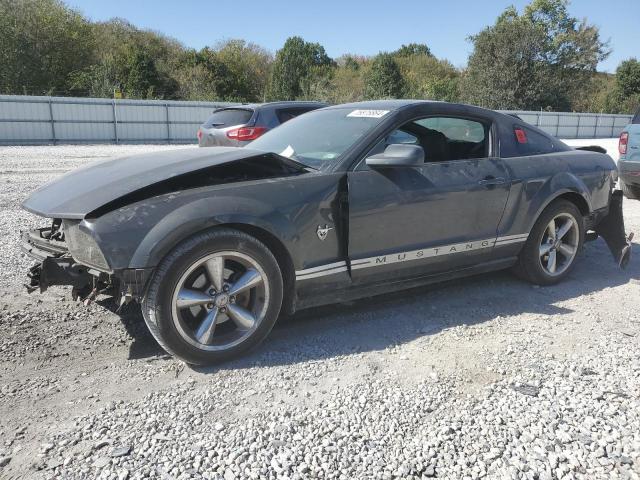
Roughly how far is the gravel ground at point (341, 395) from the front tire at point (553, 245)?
1.43ft

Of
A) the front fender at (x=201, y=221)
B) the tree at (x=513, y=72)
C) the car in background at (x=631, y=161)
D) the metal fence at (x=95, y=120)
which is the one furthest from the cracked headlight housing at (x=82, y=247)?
the tree at (x=513, y=72)

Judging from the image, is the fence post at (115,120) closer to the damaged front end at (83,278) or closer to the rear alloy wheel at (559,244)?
the damaged front end at (83,278)

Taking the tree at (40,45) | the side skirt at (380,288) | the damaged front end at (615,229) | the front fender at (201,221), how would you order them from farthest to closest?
1. the tree at (40,45)
2. the damaged front end at (615,229)
3. the side skirt at (380,288)
4. the front fender at (201,221)

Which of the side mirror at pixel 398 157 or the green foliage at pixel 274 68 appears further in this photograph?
the green foliage at pixel 274 68

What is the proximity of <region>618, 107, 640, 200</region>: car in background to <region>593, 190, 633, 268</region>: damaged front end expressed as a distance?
3232mm

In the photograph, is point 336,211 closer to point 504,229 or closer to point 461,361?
point 461,361

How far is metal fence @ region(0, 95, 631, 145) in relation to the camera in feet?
62.8

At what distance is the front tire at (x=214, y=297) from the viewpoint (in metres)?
2.83

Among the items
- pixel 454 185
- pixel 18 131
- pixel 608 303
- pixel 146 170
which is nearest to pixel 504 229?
pixel 454 185

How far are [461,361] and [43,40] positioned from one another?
40.7 m

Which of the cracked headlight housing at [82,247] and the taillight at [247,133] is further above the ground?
the taillight at [247,133]

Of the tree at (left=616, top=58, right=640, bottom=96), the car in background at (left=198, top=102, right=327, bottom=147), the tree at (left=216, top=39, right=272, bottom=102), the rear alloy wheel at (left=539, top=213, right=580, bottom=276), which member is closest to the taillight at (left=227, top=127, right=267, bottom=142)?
the car in background at (left=198, top=102, right=327, bottom=147)

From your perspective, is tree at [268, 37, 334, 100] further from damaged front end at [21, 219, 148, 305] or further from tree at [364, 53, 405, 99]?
damaged front end at [21, 219, 148, 305]

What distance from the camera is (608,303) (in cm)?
428
